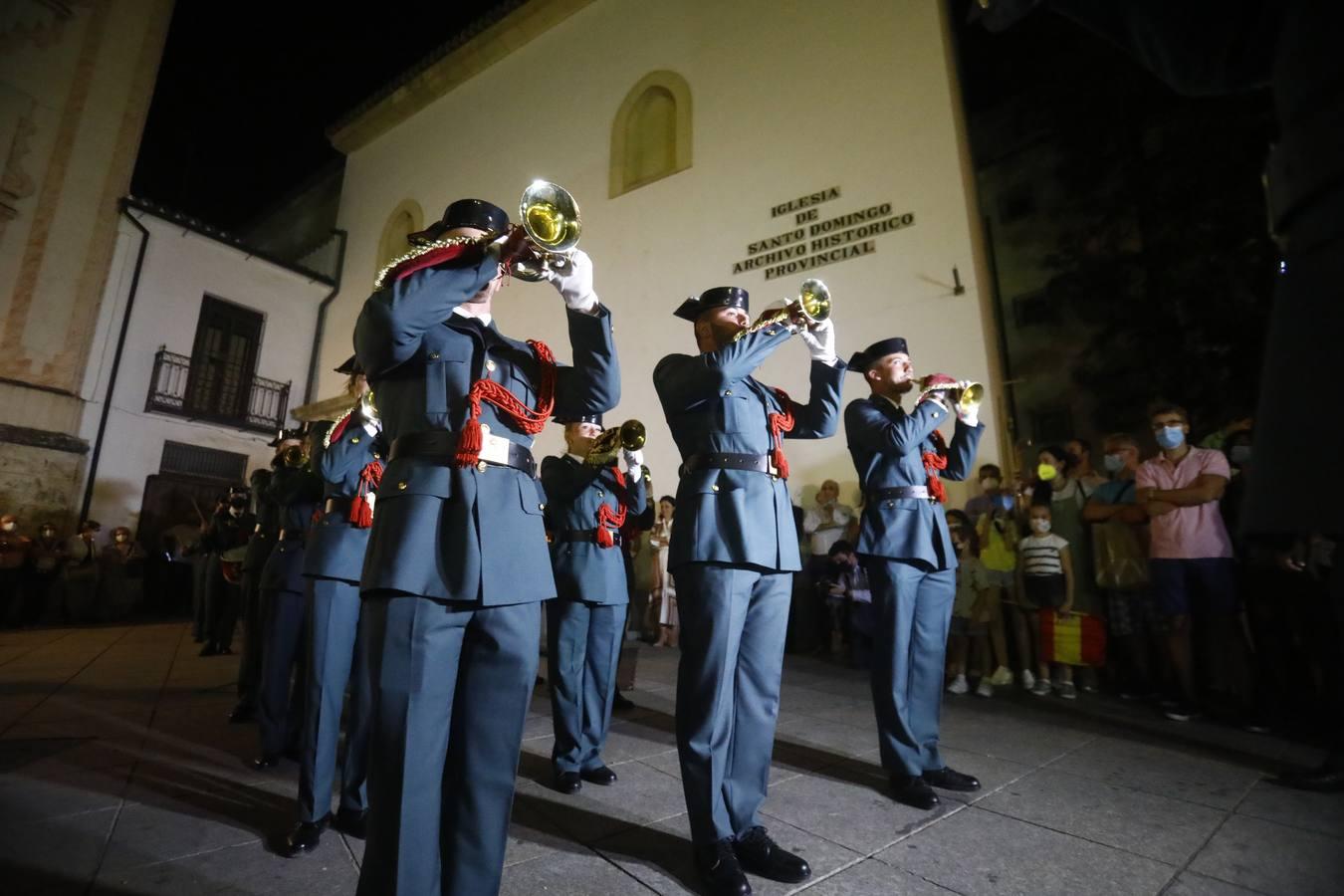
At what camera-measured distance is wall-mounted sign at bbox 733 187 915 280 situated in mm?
8172

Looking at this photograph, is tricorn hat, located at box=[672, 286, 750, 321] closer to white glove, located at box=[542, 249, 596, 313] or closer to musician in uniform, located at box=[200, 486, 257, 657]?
white glove, located at box=[542, 249, 596, 313]

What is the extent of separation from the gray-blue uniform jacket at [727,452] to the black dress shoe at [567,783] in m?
1.24

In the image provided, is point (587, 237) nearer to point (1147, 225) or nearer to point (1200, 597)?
point (1147, 225)

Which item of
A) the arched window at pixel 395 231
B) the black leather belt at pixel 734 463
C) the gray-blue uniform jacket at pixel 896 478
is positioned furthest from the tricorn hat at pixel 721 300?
the arched window at pixel 395 231

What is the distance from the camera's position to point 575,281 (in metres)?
1.90

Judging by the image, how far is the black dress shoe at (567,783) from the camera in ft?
9.61

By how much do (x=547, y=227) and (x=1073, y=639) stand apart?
5.34 meters

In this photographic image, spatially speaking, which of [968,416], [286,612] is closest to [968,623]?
[968,416]

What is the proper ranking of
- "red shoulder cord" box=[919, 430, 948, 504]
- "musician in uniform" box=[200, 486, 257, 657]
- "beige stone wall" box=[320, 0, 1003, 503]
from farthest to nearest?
"beige stone wall" box=[320, 0, 1003, 503], "musician in uniform" box=[200, 486, 257, 657], "red shoulder cord" box=[919, 430, 948, 504]

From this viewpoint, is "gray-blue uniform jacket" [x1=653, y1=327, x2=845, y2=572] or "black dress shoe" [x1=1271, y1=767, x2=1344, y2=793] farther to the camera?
"black dress shoe" [x1=1271, y1=767, x2=1344, y2=793]

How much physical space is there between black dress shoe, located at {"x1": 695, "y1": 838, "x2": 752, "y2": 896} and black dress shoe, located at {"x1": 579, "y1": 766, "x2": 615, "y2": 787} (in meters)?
1.04

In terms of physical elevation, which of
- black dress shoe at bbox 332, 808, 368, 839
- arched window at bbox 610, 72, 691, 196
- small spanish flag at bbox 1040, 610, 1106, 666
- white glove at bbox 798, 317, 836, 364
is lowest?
black dress shoe at bbox 332, 808, 368, 839

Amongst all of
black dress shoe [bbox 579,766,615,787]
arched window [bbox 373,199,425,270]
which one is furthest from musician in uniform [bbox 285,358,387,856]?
arched window [bbox 373,199,425,270]

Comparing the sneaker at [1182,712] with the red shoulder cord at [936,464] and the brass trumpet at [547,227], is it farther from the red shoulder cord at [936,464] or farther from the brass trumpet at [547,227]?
the brass trumpet at [547,227]
